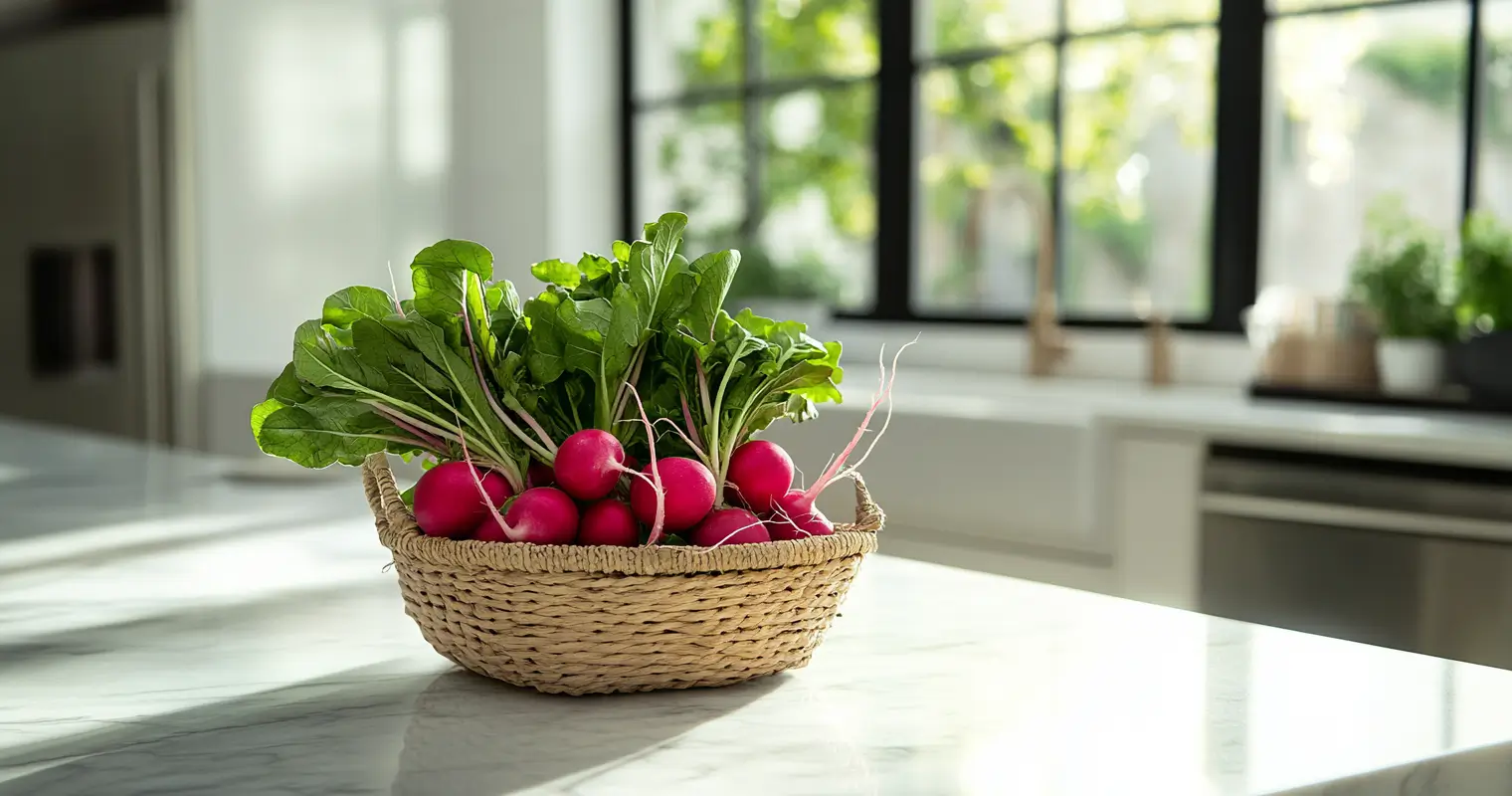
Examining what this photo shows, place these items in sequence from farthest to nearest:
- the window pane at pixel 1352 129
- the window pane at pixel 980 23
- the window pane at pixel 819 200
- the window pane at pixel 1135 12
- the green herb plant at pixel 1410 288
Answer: the window pane at pixel 819 200 < the window pane at pixel 980 23 < the window pane at pixel 1135 12 < the window pane at pixel 1352 129 < the green herb plant at pixel 1410 288

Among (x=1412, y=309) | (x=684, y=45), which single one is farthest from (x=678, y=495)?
(x=684, y=45)

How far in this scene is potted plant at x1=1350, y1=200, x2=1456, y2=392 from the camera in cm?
278

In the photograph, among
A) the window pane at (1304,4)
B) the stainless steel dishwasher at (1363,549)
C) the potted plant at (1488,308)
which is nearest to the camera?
the stainless steel dishwasher at (1363,549)

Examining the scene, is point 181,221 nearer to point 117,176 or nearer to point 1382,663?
point 117,176

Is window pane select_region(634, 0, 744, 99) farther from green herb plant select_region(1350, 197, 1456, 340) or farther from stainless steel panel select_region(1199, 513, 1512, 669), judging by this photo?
stainless steel panel select_region(1199, 513, 1512, 669)

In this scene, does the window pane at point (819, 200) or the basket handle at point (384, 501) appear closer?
the basket handle at point (384, 501)

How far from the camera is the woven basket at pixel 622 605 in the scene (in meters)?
0.85

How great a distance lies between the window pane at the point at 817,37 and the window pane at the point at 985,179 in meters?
0.27

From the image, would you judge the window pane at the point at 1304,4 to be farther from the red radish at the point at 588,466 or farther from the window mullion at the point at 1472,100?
the red radish at the point at 588,466

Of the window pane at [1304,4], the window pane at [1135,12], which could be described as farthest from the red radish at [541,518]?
the window pane at [1135,12]

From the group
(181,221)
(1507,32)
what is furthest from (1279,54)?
(181,221)

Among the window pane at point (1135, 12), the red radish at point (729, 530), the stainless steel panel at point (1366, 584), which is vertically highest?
the window pane at point (1135, 12)

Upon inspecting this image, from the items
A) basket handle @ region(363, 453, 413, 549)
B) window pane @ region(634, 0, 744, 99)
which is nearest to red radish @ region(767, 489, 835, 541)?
basket handle @ region(363, 453, 413, 549)

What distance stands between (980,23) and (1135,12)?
1.65 ft
